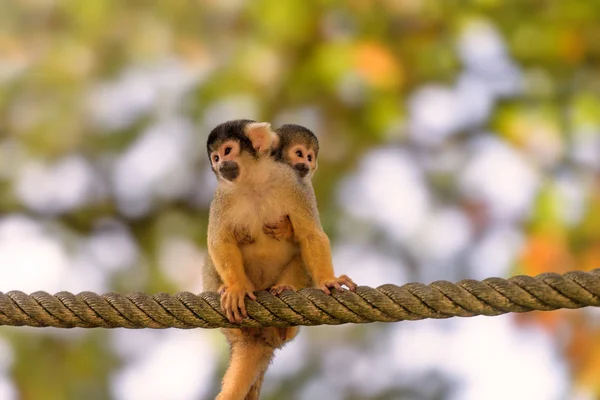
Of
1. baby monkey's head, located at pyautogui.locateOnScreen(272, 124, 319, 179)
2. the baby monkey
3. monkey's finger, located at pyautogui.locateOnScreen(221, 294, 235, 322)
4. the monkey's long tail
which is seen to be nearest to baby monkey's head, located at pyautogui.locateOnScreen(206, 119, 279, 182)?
the baby monkey

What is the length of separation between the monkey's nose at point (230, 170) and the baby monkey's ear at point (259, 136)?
0.56ft

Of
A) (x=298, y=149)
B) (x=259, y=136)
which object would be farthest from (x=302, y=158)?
(x=259, y=136)

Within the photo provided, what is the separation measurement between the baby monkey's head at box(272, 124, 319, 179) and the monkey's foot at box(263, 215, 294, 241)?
604mm

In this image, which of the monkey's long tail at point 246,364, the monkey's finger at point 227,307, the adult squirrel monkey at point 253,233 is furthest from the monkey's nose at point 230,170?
the monkey's finger at point 227,307

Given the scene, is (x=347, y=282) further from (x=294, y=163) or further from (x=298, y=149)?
(x=298, y=149)

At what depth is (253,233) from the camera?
373 centimetres

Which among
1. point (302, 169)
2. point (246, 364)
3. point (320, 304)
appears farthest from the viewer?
point (302, 169)

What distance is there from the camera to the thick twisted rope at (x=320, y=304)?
8.77 feet

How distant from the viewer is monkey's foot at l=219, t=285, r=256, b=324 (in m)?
3.13

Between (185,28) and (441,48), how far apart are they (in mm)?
2191

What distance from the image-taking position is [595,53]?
A: 740cm

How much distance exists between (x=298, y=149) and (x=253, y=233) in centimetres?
83

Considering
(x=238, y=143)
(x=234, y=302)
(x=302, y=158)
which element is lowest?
(x=234, y=302)

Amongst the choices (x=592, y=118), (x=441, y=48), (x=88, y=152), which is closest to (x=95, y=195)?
(x=88, y=152)
